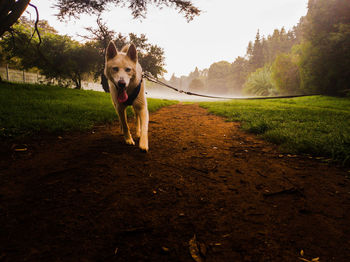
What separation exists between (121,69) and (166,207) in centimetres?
223

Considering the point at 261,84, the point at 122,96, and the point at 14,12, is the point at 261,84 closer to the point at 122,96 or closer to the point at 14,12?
the point at 14,12

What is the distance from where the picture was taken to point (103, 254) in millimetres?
1067

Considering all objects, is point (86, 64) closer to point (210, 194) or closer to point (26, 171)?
point (26, 171)

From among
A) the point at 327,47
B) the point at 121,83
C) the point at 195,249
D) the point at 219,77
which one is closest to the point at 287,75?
the point at 327,47

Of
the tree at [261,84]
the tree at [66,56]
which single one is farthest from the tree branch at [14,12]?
the tree at [261,84]

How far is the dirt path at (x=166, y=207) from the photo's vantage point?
3.69ft

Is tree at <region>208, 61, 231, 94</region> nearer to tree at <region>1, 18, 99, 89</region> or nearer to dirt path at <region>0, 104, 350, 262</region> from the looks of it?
tree at <region>1, 18, 99, 89</region>

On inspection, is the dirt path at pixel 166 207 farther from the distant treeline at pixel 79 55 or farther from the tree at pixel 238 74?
the tree at pixel 238 74

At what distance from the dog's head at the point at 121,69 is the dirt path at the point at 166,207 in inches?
42.4

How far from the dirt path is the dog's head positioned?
3.53 ft

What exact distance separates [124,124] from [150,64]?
21347mm

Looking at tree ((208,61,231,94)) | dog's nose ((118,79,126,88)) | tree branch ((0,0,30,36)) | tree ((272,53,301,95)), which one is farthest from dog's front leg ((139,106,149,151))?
tree ((208,61,231,94))

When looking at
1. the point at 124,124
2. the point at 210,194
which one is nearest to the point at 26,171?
the point at 124,124

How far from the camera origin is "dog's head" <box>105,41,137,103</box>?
2.64 meters
